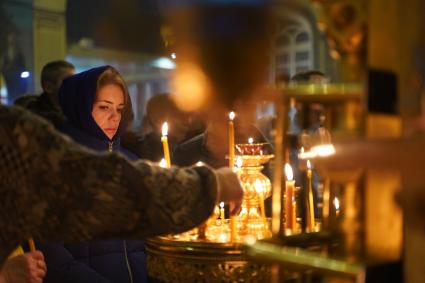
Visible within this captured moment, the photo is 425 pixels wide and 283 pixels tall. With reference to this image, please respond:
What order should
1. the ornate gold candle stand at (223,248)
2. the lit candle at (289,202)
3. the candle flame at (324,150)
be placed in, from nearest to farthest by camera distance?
the candle flame at (324,150), the ornate gold candle stand at (223,248), the lit candle at (289,202)

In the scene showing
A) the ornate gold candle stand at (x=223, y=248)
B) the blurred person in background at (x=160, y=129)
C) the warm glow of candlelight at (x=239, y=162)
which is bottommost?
the ornate gold candle stand at (x=223, y=248)

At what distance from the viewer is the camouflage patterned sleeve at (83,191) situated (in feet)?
4.63

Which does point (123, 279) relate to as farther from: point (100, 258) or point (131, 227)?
point (131, 227)

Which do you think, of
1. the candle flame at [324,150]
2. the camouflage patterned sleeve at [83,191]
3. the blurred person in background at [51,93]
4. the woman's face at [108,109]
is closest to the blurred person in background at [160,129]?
the blurred person in background at [51,93]

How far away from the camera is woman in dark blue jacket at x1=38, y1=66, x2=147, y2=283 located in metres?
2.40

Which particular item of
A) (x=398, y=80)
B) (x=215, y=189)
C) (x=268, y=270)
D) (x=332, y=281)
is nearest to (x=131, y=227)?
(x=215, y=189)

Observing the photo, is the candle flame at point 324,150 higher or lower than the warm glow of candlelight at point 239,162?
higher

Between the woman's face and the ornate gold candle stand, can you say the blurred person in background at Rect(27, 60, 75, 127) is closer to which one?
the woman's face

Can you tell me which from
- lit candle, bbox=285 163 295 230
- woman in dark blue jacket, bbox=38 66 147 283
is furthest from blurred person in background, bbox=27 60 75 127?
lit candle, bbox=285 163 295 230

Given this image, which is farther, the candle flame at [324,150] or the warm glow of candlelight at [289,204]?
the warm glow of candlelight at [289,204]

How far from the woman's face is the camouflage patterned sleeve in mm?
1206

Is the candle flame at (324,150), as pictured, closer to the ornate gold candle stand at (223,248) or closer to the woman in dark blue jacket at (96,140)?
the ornate gold candle stand at (223,248)

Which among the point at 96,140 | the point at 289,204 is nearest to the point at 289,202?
the point at 289,204

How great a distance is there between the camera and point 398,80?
3.55 feet
